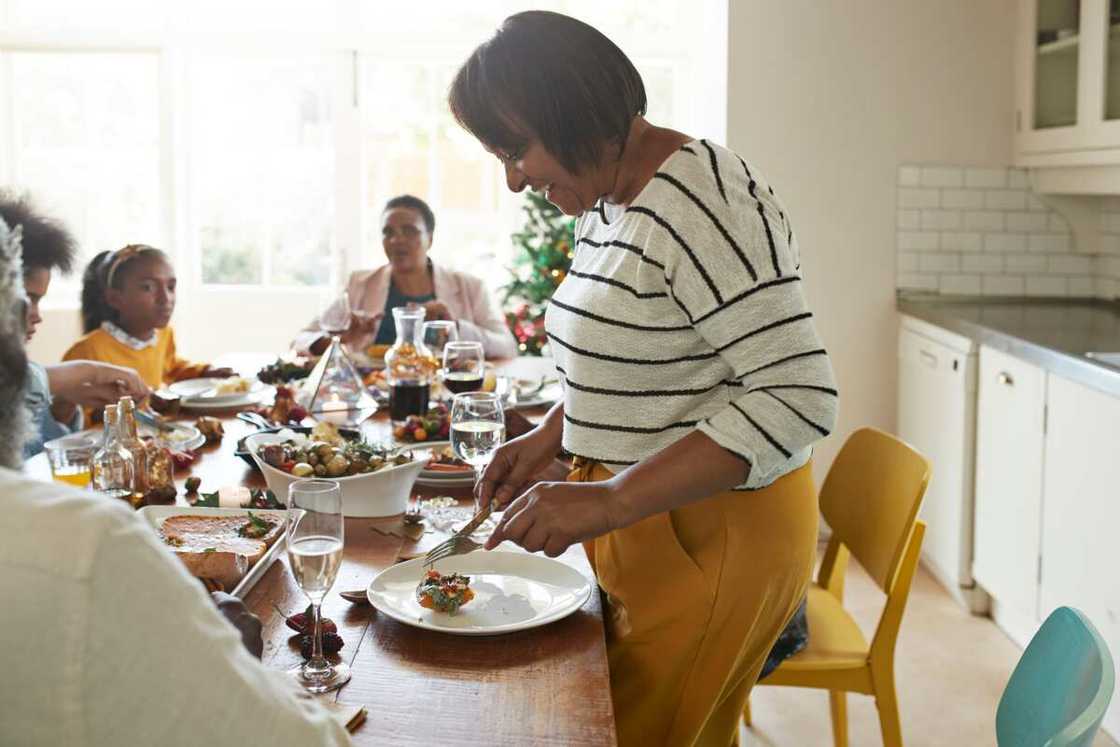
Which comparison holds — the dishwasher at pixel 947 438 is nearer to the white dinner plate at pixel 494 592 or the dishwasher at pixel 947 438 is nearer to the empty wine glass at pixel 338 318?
the empty wine glass at pixel 338 318

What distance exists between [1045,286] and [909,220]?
55 centimetres

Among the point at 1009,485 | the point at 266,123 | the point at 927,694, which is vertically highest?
the point at 266,123

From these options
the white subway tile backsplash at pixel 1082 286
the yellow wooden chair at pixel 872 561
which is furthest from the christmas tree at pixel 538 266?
the yellow wooden chair at pixel 872 561

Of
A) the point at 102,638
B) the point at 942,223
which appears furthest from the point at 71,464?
the point at 942,223

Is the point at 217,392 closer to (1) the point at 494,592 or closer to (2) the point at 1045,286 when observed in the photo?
(1) the point at 494,592

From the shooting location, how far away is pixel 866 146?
4.30m

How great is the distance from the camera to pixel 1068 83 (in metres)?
3.87

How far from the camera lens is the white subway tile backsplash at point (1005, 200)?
170 inches

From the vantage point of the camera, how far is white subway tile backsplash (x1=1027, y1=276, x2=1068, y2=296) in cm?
435

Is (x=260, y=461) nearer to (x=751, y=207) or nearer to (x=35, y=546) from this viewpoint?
(x=751, y=207)

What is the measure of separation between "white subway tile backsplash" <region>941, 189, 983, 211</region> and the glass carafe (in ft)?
7.37

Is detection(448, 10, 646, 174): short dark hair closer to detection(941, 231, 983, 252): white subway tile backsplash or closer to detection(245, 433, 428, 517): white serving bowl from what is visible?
detection(245, 433, 428, 517): white serving bowl

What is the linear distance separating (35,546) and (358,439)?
5.13 ft

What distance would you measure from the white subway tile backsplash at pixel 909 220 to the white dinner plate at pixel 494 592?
3.06 metres
